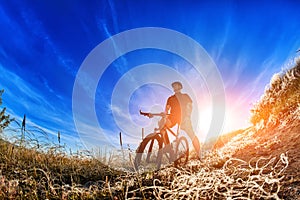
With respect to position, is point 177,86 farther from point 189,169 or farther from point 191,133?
point 189,169

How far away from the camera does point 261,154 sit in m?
6.55

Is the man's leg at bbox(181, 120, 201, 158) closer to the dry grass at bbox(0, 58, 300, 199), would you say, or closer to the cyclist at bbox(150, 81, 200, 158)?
the cyclist at bbox(150, 81, 200, 158)

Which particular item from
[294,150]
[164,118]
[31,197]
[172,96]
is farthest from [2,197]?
[172,96]

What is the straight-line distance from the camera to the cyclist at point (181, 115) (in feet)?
32.0

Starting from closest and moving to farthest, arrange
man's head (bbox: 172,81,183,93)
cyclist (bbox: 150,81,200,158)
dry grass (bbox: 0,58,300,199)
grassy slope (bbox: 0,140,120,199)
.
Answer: dry grass (bbox: 0,58,300,199) → grassy slope (bbox: 0,140,120,199) → cyclist (bbox: 150,81,200,158) → man's head (bbox: 172,81,183,93)

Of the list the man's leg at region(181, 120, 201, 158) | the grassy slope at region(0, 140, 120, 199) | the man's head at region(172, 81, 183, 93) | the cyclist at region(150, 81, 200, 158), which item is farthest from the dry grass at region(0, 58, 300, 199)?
the man's head at region(172, 81, 183, 93)

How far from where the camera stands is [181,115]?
984cm

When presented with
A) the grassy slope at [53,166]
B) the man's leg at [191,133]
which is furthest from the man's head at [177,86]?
the grassy slope at [53,166]

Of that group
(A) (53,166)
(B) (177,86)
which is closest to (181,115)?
(B) (177,86)

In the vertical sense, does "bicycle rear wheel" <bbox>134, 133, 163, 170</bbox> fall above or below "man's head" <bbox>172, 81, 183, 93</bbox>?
below

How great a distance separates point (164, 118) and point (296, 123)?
159 inches

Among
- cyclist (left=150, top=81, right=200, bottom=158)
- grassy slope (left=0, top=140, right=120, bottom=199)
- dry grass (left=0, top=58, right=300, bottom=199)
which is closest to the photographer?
dry grass (left=0, top=58, right=300, bottom=199)

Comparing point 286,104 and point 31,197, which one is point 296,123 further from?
point 31,197

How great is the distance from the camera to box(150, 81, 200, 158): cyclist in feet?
32.0
